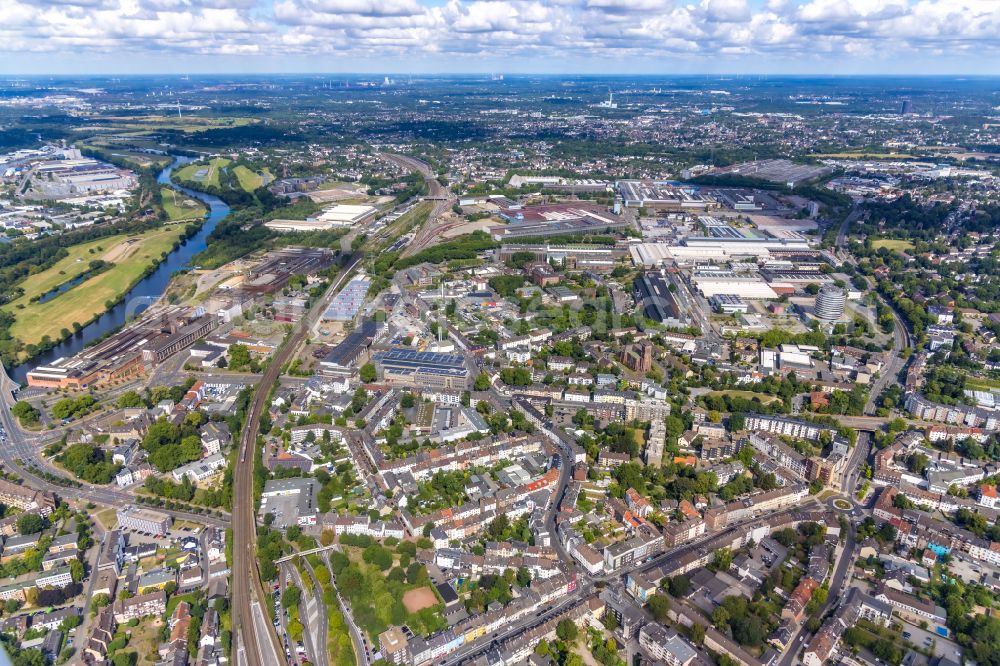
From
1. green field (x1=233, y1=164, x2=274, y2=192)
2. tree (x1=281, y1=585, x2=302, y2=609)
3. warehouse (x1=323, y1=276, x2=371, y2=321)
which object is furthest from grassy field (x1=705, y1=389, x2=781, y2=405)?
green field (x1=233, y1=164, x2=274, y2=192)

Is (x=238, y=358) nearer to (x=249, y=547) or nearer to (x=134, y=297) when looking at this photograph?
(x=249, y=547)

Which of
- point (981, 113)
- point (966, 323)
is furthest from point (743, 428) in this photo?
point (981, 113)

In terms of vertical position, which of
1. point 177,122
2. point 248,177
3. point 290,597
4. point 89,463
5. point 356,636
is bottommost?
point 356,636

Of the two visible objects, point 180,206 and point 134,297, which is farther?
point 180,206

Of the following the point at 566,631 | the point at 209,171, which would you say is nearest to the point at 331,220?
the point at 209,171

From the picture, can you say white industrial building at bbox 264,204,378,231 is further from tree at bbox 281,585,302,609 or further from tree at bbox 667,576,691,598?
tree at bbox 667,576,691,598

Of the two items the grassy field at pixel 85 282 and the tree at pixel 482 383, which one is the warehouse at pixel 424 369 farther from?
the grassy field at pixel 85 282
